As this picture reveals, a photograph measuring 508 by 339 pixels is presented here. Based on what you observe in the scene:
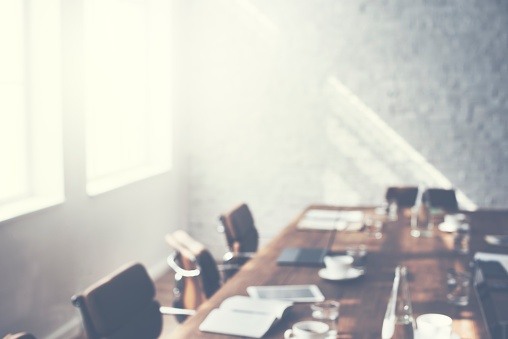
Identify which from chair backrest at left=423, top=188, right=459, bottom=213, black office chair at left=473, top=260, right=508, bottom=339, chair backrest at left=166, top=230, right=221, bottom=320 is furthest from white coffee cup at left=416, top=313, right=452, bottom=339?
chair backrest at left=423, top=188, right=459, bottom=213

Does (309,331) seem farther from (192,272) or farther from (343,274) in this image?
(192,272)

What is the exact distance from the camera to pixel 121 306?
2.68 m

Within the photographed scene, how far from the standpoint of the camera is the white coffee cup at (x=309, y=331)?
2199mm

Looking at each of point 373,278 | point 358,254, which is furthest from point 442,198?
point 373,278

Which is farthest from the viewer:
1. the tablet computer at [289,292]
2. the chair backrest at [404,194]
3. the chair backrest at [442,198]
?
the chair backrest at [404,194]

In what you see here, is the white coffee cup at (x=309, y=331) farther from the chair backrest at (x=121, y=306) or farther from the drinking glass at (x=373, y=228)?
the drinking glass at (x=373, y=228)

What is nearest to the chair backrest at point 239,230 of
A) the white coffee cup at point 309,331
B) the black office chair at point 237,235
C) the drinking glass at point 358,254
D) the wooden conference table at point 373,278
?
the black office chair at point 237,235

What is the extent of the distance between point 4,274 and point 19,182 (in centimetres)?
73

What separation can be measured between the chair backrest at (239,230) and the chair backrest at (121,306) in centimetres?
130

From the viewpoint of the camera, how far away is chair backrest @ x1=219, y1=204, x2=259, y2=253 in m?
4.20

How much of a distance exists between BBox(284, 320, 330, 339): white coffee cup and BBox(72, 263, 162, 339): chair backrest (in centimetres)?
67

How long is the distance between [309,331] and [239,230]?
2.09 meters

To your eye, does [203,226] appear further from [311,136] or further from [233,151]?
[311,136]

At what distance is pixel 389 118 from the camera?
21.0 ft
